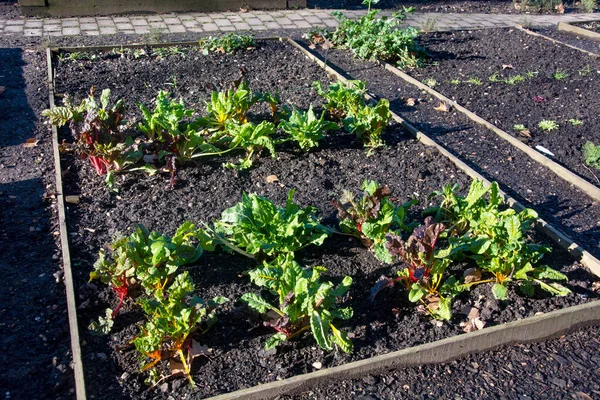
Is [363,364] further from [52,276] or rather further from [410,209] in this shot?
[52,276]

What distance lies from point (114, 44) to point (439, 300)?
654 cm

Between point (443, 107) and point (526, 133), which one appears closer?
point (526, 133)

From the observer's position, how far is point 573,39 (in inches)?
380

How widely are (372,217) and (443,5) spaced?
9.35 m

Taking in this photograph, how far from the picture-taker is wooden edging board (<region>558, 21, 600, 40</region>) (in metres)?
9.77

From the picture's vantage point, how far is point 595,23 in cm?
1088

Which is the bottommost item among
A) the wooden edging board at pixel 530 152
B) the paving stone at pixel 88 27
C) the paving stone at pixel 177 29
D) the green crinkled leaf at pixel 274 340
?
the green crinkled leaf at pixel 274 340

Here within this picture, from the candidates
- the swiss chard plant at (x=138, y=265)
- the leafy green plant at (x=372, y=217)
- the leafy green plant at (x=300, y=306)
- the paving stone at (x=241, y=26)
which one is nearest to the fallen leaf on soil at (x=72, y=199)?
the swiss chard plant at (x=138, y=265)

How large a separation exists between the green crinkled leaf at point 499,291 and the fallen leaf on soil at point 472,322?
5.8 inches

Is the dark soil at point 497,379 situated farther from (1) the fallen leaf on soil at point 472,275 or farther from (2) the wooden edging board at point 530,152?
(2) the wooden edging board at point 530,152

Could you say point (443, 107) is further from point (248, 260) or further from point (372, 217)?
point (248, 260)

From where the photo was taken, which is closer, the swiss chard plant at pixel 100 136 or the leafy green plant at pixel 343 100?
the swiss chard plant at pixel 100 136

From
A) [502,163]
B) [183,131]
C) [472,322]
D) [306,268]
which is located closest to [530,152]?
[502,163]

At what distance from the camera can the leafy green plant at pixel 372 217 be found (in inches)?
154
